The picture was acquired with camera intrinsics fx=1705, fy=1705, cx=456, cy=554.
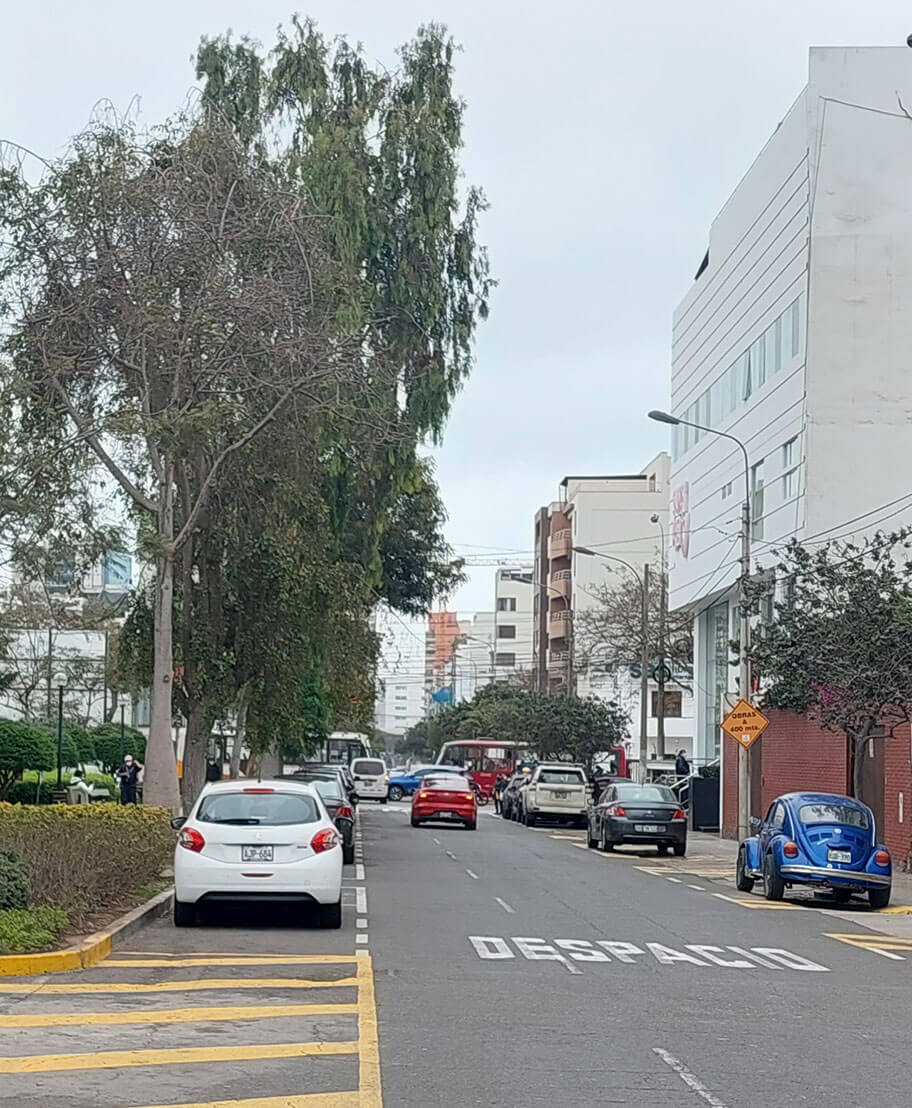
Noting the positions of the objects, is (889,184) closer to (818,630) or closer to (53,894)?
(818,630)

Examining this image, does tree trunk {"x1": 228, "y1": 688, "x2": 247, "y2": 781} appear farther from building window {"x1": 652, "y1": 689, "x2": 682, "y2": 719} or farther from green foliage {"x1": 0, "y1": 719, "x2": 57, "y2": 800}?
building window {"x1": 652, "y1": 689, "x2": 682, "y2": 719}

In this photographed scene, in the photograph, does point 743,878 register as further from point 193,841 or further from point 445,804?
point 445,804

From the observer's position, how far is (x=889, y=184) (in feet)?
152

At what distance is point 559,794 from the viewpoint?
48344 millimetres

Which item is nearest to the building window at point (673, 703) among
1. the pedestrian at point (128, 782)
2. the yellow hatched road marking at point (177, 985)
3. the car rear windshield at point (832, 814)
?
the pedestrian at point (128, 782)

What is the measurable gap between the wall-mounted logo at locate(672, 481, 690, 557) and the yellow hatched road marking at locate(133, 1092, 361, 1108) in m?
53.6

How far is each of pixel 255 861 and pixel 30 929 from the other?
3474mm

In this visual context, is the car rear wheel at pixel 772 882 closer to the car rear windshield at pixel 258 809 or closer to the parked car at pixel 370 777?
the car rear windshield at pixel 258 809

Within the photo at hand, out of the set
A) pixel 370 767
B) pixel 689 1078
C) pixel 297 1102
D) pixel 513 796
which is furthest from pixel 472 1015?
pixel 370 767

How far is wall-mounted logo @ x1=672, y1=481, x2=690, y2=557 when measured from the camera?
203ft

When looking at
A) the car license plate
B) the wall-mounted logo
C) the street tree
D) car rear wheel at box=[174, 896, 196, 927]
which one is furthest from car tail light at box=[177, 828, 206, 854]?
the wall-mounted logo

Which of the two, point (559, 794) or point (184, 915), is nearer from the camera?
point (184, 915)

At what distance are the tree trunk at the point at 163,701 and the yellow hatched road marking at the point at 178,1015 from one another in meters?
14.1

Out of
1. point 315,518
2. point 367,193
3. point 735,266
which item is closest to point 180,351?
point 315,518
